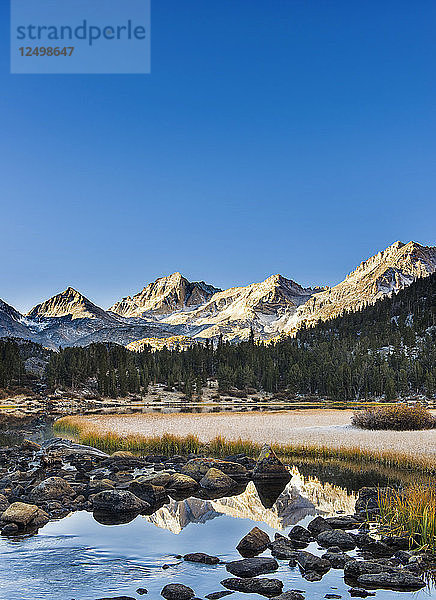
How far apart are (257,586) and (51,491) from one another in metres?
13.8

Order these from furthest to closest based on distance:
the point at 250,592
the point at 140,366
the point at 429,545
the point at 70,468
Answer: the point at 140,366 < the point at 70,468 < the point at 429,545 < the point at 250,592

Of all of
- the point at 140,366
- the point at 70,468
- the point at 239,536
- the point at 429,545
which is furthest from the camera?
the point at 140,366

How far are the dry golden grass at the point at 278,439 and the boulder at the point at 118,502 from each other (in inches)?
587

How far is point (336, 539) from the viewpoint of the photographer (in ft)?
55.3

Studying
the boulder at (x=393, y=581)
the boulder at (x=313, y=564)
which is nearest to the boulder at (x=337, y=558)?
the boulder at (x=313, y=564)

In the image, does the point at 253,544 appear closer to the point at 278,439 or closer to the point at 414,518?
the point at 414,518

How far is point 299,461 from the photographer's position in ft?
110

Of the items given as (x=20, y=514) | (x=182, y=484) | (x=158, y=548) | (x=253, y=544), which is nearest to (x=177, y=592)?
(x=253, y=544)

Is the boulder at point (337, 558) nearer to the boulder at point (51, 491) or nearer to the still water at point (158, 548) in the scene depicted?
the still water at point (158, 548)

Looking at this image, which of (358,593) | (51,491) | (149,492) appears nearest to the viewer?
(358,593)

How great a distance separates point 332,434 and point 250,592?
92.4ft

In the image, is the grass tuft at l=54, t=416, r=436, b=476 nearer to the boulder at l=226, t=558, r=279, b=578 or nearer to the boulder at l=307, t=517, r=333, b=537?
the boulder at l=307, t=517, r=333, b=537

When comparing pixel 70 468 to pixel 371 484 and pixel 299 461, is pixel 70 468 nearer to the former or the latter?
pixel 299 461

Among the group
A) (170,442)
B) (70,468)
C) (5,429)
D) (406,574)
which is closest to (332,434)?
(170,442)
